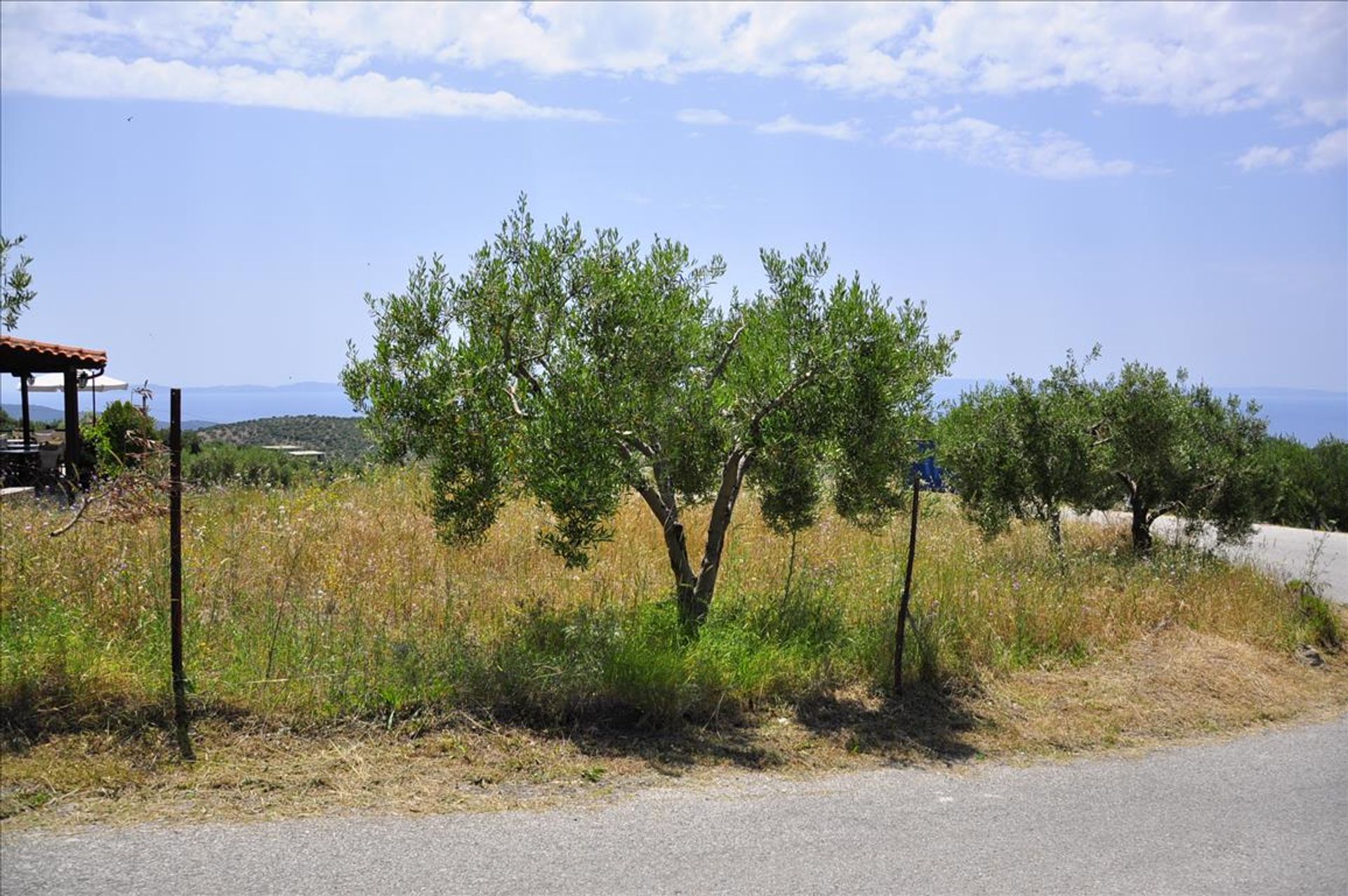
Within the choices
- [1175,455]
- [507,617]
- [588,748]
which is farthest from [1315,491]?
[588,748]

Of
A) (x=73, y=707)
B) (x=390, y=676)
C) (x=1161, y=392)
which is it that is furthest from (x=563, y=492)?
(x=1161, y=392)

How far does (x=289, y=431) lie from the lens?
30438mm

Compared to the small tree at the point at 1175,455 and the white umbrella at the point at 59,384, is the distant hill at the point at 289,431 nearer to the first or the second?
the white umbrella at the point at 59,384

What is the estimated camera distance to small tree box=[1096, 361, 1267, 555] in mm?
11203

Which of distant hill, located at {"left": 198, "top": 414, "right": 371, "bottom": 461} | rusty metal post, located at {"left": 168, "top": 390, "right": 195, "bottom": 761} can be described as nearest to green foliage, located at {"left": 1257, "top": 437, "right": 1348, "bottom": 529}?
rusty metal post, located at {"left": 168, "top": 390, "right": 195, "bottom": 761}

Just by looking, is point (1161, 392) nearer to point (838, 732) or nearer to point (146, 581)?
point (838, 732)

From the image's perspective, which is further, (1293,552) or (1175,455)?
(1293,552)

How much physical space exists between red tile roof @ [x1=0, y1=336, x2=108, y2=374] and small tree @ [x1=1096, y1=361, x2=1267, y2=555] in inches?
554

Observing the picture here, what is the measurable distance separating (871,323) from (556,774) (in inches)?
132

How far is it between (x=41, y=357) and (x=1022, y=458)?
541 inches

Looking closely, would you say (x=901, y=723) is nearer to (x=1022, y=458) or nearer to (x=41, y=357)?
(x=1022, y=458)

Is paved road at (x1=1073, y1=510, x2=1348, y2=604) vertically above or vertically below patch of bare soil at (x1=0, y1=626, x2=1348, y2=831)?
above

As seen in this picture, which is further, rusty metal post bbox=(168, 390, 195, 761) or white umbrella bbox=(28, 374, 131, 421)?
white umbrella bbox=(28, 374, 131, 421)

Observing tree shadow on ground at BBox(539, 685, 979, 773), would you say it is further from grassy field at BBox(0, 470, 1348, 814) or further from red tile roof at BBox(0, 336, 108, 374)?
red tile roof at BBox(0, 336, 108, 374)
